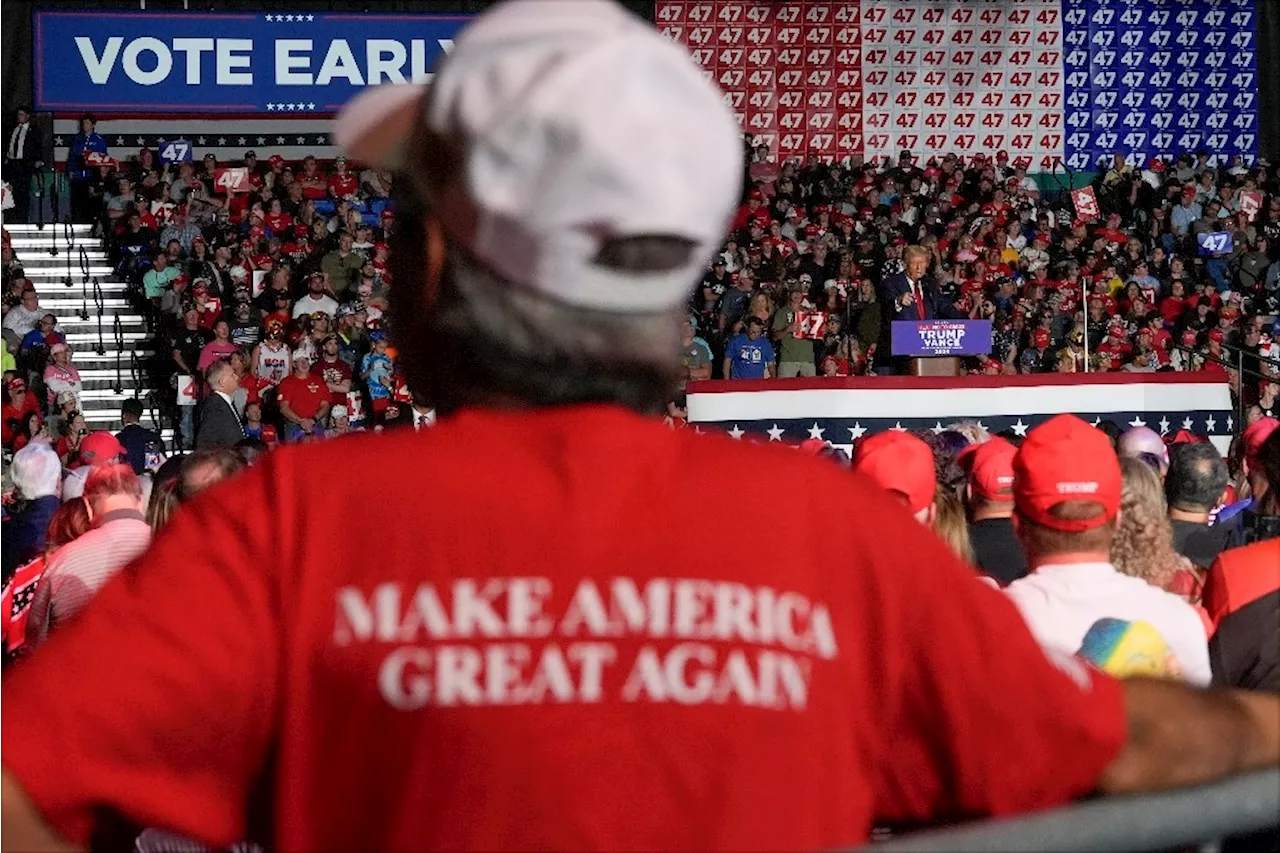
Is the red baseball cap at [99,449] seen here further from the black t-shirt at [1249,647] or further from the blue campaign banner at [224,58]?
the blue campaign banner at [224,58]

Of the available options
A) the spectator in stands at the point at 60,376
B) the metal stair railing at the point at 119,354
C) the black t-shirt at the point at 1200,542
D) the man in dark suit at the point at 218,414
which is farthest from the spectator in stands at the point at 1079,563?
the metal stair railing at the point at 119,354

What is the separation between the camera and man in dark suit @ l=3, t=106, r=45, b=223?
2030 centimetres

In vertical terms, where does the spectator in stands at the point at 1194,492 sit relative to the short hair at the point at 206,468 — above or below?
below

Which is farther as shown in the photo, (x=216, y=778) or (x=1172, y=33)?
(x=1172, y=33)

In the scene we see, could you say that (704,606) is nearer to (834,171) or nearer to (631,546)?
(631,546)

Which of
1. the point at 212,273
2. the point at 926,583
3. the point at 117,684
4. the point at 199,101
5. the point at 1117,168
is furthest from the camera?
the point at 1117,168

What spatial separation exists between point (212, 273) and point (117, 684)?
1734 centimetres

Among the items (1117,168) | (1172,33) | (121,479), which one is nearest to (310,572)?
(121,479)

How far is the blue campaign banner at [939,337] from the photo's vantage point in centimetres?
1346

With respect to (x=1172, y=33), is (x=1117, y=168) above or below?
below

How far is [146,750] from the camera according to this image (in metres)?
1.09

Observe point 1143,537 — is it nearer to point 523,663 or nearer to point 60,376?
point 523,663

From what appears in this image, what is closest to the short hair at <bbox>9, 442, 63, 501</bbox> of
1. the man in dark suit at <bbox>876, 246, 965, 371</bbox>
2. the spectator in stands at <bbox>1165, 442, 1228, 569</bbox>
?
the spectator in stands at <bbox>1165, 442, 1228, 569</bbox>

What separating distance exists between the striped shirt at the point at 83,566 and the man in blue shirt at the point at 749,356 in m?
11.2
